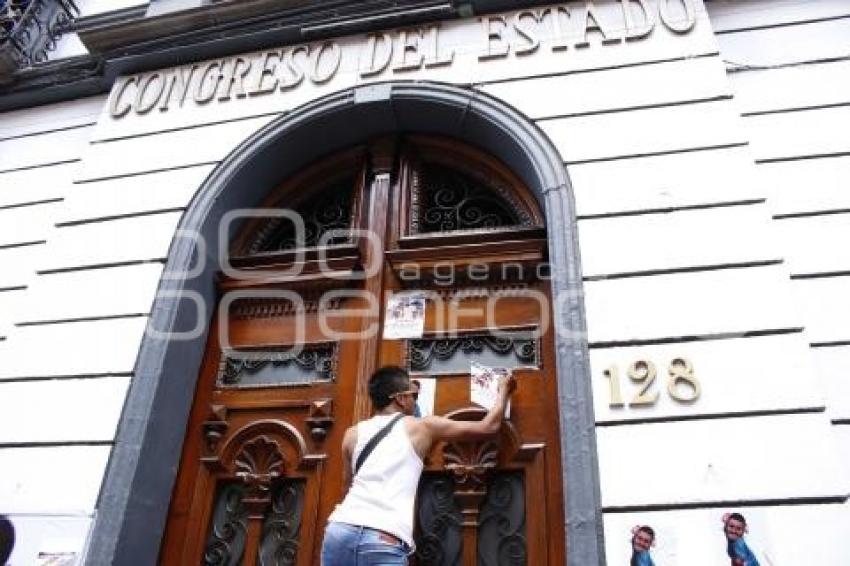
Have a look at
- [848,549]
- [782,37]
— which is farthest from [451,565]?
[782,37]

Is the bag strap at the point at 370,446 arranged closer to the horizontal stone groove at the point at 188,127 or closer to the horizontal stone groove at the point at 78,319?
the horizontal stone groove at the point at 78,319

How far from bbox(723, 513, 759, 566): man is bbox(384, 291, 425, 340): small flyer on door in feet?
7.13

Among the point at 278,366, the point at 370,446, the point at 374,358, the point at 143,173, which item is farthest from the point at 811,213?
the point at 143,173

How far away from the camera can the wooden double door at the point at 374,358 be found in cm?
390

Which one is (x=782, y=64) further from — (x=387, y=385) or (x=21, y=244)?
(x=21, y=244)

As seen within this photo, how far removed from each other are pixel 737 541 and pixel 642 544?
0.43 metres

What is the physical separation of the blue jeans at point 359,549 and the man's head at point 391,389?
691 millimetres

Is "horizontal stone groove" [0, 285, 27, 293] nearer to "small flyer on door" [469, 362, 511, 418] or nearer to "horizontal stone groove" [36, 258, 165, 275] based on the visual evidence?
"horizontal stone groove" [36, 258, 165, 275]

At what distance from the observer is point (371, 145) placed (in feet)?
17.9

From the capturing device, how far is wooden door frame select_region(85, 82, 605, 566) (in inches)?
141

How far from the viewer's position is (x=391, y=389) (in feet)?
11.3

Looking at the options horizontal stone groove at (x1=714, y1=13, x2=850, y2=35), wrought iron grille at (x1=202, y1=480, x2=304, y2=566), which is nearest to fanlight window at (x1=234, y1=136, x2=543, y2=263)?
wrought iron grille at (x1=202, y1=480, x2=304, y2=566)

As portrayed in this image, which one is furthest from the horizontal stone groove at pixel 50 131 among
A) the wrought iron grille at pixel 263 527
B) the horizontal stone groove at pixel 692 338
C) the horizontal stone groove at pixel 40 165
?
the horizontal stone groove at pixel 692 338

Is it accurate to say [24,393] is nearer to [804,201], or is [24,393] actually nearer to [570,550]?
[570,550]
